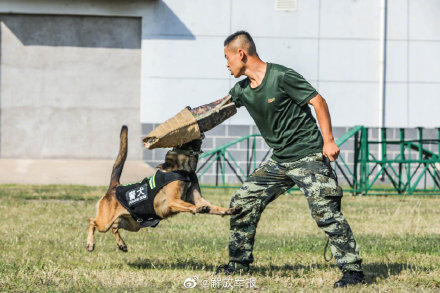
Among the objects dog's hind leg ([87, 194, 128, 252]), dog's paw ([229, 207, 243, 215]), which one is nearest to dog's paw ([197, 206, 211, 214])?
dog's paw ([229, 207, 243, 215])

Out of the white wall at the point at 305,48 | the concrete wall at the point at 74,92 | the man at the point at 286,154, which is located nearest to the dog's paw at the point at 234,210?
the man at the point at 286,154

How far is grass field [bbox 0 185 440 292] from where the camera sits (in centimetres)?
574

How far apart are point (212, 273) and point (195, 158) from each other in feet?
3.19

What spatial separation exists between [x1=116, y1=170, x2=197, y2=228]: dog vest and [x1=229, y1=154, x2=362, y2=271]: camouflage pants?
0.53m

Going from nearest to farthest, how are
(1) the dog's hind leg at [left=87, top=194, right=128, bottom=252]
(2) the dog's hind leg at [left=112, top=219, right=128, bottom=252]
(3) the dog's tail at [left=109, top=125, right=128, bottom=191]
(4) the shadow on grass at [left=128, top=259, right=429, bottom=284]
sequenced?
(4) the shadow on grass at [left=128, top=259, right=429, bottom=284] < (1) the dog's hind leg at [left=87, top=194, right=128, bottom=252] < (3) the dog's tail at [left=109, top=125, right=128, bottom=191] < (2) the dog's hind leg at [left=112, top=219, right=128, bottom=252]

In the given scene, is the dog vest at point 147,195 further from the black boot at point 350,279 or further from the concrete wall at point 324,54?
the concrete wall at point 324,54

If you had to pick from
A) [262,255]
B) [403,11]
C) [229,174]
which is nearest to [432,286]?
[262,255]

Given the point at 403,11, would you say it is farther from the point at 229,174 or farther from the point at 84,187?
the point at 84,187

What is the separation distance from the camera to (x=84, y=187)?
16.5 metres

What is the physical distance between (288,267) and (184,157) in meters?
1.42

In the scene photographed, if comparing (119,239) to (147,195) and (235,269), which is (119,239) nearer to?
(147,195)

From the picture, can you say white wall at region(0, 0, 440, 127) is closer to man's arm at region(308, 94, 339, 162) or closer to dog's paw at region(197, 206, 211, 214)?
dog's paw at region(197, 206, 211, 214)

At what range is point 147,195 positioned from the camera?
616 centimetres

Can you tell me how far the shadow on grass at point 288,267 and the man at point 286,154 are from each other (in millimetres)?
363
